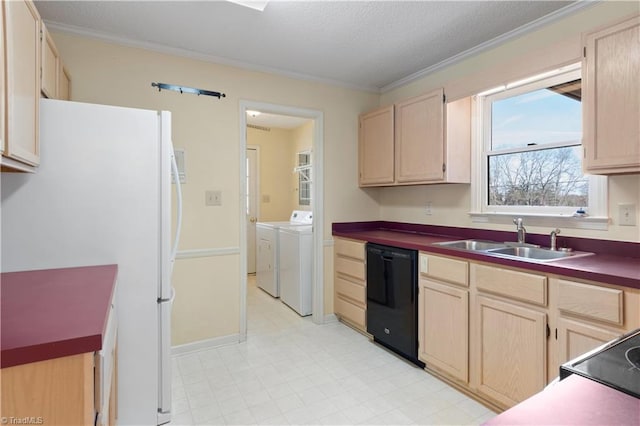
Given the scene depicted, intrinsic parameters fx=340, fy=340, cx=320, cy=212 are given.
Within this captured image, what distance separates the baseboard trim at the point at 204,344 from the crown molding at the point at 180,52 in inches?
91.1

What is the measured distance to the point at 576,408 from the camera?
58cm

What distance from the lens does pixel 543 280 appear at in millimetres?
1690

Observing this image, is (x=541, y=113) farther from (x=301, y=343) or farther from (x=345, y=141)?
(x=301, y=343)

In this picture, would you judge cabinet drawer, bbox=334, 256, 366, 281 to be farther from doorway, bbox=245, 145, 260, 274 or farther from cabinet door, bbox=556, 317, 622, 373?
doorway, bbox=245, 145, 260, 274

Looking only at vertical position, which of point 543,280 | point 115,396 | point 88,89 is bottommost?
point 115,396

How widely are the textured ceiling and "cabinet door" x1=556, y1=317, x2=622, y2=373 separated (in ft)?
6.10

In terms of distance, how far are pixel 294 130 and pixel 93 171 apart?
424cm

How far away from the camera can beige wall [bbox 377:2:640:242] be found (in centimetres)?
190

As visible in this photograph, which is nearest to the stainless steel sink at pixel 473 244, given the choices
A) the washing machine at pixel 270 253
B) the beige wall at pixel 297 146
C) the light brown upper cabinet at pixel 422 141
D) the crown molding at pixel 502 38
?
the light brown upper cabinet at pixel 422 141

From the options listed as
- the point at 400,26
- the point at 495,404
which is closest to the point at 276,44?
the point at 400,26

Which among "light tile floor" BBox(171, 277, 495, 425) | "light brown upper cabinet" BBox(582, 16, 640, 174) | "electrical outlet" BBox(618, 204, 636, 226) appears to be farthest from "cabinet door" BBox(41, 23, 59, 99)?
"electrical outlet" BBox(618, 204, 636, 226)

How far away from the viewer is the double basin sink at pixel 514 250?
6.78 feet

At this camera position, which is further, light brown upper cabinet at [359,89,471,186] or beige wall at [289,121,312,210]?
beige wall at [289,121,312,210]

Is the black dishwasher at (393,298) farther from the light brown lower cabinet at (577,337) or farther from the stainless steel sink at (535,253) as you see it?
the light brown lower cabinet at (577,337)
